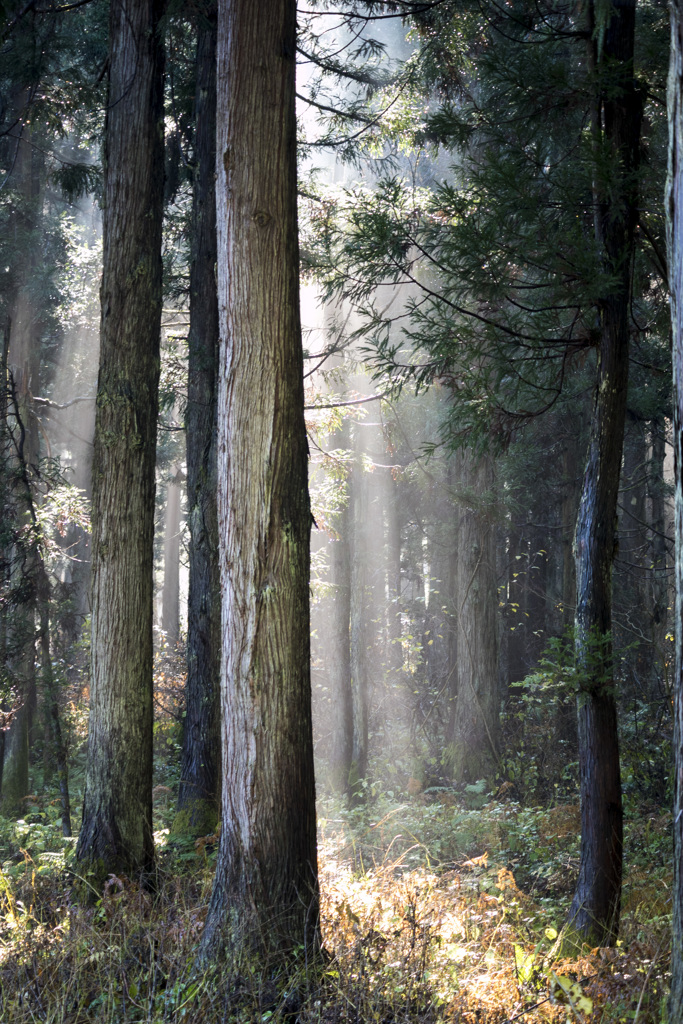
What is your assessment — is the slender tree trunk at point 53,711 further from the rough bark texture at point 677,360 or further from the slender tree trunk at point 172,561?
the slender tree trunk at point 172,561

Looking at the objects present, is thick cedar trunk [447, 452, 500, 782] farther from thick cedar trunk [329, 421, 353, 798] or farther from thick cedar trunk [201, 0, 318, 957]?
thick cedar trunk [201, 0, 318, 957]

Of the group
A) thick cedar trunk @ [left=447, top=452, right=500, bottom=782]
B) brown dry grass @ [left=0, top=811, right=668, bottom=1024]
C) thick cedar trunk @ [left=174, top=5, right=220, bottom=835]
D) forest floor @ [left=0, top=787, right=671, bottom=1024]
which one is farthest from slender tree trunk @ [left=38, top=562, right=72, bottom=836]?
thick cedar trunk @ [left=447, top=452, right=500, bottom=782]

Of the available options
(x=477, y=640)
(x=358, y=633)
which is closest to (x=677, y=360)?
(x=477, y=640)

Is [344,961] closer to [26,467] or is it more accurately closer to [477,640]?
[26,467]

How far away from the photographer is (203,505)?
8.12 meters

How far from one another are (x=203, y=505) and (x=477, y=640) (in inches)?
242

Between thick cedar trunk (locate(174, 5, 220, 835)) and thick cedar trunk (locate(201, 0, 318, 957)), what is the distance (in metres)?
3.38

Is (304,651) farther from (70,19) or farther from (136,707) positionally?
(70,19)

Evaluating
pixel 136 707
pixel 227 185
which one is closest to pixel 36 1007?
pixel 136 707

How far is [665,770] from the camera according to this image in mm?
8391

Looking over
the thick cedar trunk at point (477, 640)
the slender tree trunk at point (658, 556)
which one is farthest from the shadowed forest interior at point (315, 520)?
the slender tree trunk at point (658, 556)

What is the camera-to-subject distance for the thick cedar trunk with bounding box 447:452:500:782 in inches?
470

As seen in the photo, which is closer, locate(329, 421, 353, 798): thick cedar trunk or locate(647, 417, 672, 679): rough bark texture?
locate(647, 417, 672, 679): rough bark texture

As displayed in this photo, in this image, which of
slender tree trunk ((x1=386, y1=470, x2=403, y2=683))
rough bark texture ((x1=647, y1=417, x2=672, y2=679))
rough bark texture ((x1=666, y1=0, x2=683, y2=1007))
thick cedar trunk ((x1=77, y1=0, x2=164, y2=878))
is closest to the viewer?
rough bark texture ((x1=666, y1=0, x2=683, y2=1007))
